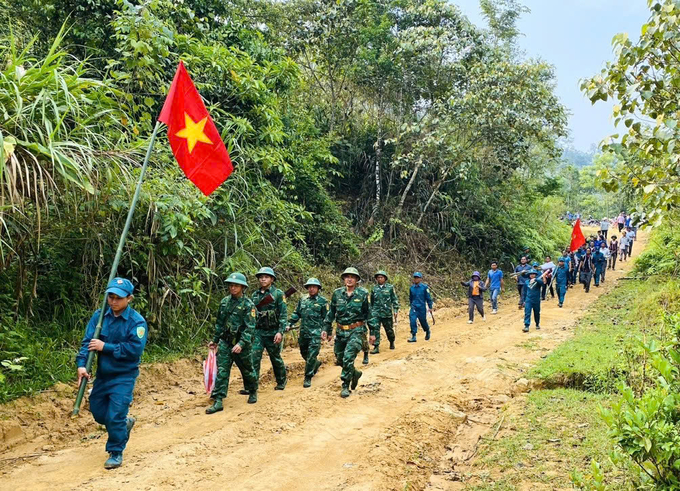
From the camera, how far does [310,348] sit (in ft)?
25.5

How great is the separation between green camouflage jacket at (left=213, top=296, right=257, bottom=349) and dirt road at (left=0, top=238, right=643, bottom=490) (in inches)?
35.6

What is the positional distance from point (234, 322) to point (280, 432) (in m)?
1.77

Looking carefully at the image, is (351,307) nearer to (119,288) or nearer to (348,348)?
(348,348)

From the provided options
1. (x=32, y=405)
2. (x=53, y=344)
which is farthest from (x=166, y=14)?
(x=32, y=405)

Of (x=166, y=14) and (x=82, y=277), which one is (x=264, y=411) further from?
(x=166, y=14)

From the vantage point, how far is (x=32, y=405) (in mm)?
5508

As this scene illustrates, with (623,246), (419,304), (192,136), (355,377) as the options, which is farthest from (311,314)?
(623,246)

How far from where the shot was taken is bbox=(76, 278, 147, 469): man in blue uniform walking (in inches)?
180

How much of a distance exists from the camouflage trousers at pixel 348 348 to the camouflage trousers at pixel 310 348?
0.35m

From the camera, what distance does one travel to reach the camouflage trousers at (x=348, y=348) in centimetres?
691

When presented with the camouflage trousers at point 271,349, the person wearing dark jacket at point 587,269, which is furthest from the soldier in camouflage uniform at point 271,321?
the person wearing dark jacket at point 587,269

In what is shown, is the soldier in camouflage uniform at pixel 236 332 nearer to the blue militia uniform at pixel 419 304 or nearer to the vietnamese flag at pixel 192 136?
the vietnamese flag at pixel 192 136

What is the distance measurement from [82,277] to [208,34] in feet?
21.4

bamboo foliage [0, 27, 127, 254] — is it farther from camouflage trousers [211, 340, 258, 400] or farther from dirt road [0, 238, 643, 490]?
A: camouflage trousers [211, 340, 258, 400]
